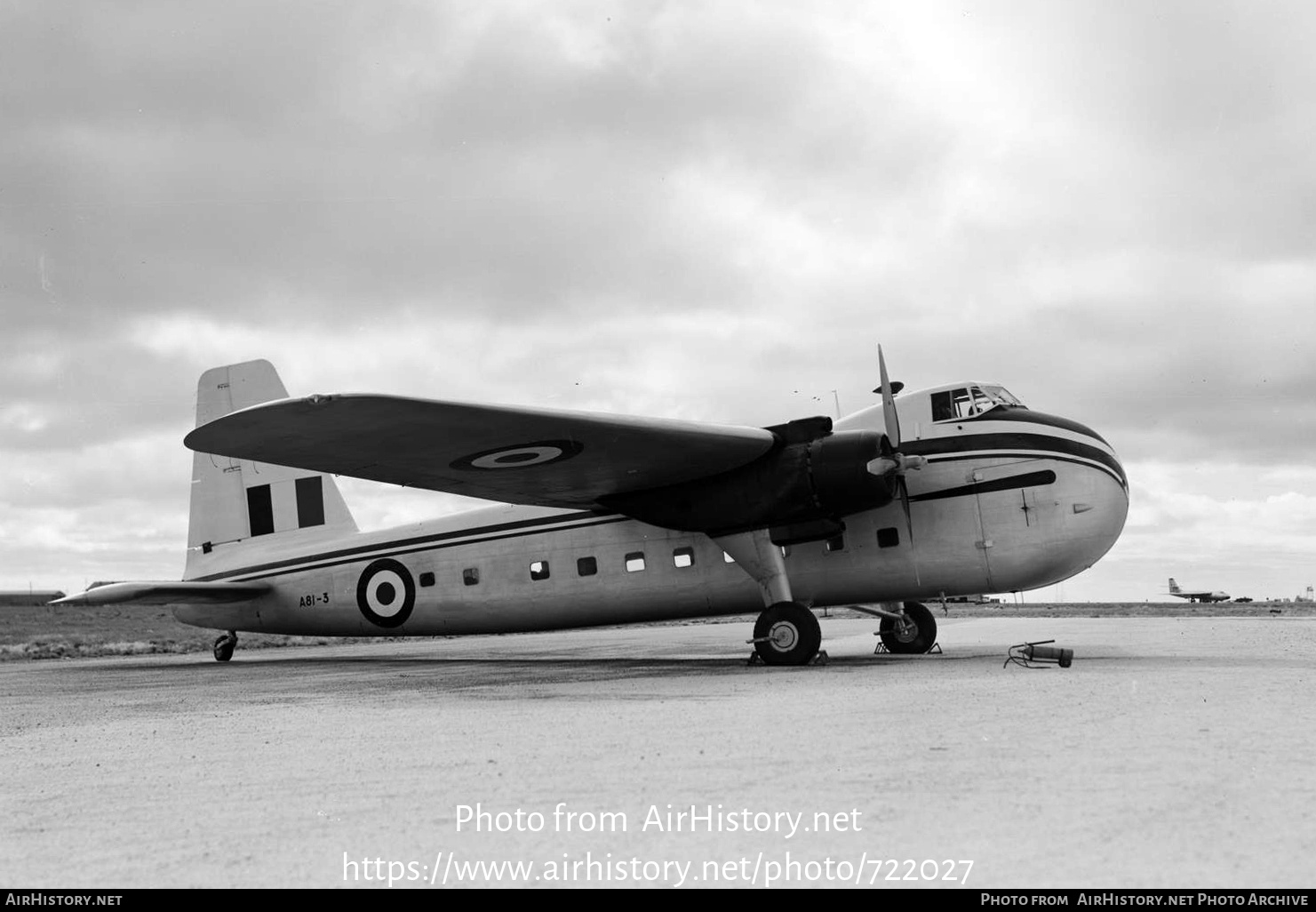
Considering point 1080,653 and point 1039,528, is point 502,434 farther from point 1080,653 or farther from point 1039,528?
point 1080,653

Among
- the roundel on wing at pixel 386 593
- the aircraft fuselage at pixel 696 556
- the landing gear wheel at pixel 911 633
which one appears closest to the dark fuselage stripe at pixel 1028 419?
the aircraft fuselage at pixel 696 556

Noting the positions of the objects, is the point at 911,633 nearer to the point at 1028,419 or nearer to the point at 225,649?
the point at 1028,419

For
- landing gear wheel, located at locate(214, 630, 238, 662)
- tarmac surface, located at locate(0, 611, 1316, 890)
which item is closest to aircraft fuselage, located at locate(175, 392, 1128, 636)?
landing gear wheel, located at locate(214, 630, 238, 662)

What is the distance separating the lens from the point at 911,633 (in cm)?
1842

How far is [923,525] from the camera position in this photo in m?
15.6

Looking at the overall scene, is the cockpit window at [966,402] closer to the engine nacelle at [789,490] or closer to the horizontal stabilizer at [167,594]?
the engine nacelle at [789,490]

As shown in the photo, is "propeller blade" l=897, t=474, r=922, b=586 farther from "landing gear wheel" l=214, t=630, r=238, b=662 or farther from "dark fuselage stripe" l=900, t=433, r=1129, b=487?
"landing gear wheel" l=214, t=630, r=238, b=662

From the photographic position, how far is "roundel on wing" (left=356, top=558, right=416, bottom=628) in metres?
19.5

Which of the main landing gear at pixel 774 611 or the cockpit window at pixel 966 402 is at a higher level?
the cockpit window at pixel 966 402

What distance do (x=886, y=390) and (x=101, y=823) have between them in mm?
11863

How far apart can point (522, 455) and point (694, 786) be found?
9.31m

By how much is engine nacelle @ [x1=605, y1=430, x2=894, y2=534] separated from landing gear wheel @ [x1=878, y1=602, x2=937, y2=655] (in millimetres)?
4501

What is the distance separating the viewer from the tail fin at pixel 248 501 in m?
21.5

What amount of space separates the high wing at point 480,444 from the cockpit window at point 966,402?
2.94 metres
